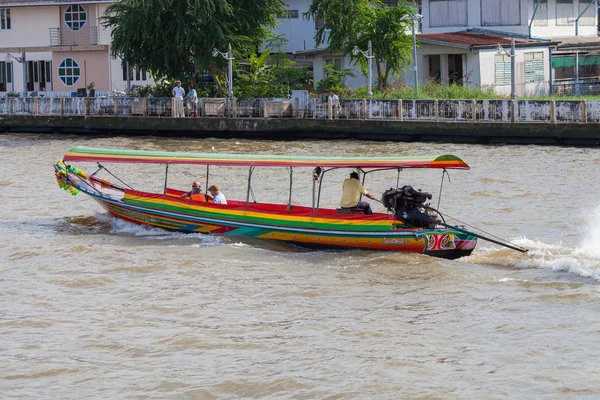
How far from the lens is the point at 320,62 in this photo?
4209cm

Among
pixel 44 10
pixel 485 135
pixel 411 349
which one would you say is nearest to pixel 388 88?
pixel 485 135

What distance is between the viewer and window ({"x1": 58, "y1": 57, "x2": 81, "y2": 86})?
151 feet

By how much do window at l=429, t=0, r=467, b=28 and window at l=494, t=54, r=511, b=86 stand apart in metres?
4.11

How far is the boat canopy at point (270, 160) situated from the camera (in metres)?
17.0

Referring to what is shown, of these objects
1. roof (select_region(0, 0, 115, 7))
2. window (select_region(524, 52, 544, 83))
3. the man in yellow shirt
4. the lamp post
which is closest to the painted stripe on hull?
the man in yellow shirt

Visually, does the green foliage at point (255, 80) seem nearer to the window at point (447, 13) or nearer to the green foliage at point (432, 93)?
the green foliage at point (432, 93)

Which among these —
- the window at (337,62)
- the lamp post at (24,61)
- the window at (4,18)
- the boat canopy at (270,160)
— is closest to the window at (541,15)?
the window at (337,62)

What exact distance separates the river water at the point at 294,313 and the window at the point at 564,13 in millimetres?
22936

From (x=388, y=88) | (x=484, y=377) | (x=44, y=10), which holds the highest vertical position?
(x=44, y=10)

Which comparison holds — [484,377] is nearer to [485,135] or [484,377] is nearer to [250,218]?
[250,218]

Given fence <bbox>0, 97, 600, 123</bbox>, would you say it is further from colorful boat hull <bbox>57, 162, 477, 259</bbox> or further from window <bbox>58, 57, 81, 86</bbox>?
colorful boat hull <bbox>57, 162, 477, 259</bbox>

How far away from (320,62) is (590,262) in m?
27.2

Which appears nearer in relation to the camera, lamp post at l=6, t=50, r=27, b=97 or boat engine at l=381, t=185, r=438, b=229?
boat engine at l=381, t=185, r=438, b=229

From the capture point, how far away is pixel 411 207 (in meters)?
17.1
